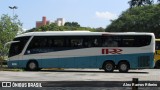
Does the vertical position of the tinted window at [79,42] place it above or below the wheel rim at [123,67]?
above

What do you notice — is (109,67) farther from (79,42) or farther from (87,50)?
(79,42)

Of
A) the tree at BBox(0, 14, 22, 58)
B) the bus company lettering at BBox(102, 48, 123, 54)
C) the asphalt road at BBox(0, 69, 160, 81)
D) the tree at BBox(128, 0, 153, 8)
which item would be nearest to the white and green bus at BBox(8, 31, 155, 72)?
the bus company lettering at BBox(102, 48, 123, 54)

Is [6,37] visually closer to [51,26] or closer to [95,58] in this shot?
[95,58]

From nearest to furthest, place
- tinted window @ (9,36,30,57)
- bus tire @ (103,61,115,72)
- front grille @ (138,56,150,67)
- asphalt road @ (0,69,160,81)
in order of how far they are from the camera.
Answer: asphalt road @ (0,69,160,81), front grille @ (138,56,150,67), bus tire @ (103,61,115,72), tinted window @ (9,36,30,57)

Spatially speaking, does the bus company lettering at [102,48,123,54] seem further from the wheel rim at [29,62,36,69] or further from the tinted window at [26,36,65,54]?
the wheel rim at [29,62,36,69]

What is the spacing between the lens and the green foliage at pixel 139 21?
66938 mm

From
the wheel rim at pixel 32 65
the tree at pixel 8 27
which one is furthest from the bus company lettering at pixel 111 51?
the tree at pixel 8 27

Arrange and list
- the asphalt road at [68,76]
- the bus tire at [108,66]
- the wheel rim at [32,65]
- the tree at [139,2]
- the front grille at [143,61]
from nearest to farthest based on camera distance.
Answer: the tree at [139,2]
the asphalt road at [68,76]
the front grille at [143,61]
the bus tire at [108,66]
the wheel rim at [32,65]

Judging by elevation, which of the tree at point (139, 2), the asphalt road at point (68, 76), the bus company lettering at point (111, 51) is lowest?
the asphalt road at point (68, 76)

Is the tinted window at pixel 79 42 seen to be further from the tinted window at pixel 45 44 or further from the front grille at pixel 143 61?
the front grille at pixel 143 61

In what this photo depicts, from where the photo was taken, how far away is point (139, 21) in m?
71.2

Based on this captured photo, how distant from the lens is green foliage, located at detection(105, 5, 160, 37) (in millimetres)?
66938

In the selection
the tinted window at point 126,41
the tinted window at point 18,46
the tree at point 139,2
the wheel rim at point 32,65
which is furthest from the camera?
the wheel rim at point 32,65

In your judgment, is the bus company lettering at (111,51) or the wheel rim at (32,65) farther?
the wheel rim at (32,65)
